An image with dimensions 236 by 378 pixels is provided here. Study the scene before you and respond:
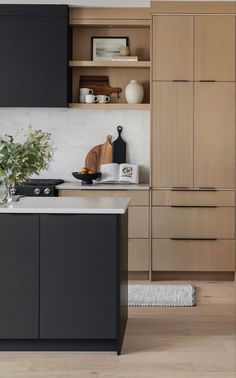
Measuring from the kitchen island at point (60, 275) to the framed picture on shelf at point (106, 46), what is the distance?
293 centimetres

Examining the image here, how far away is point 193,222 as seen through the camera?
5871 millimetres

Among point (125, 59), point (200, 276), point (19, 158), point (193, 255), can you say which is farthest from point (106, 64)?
point (19, 158)

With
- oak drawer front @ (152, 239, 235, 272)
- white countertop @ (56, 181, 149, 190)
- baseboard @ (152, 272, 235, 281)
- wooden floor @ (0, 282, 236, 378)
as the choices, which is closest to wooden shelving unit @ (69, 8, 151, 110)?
white countertop @ (56, 181, 149, 190)

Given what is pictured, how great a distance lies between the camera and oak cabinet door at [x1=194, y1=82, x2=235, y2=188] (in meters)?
5.86

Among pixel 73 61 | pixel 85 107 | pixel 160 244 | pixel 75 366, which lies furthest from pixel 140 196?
pixel 75 366

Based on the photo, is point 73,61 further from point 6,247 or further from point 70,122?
point 6,247

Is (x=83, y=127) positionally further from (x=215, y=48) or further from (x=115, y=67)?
(x=215, y=48)

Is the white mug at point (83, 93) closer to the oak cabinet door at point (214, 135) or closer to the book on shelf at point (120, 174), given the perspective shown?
the book on shelf at point (120, 174)

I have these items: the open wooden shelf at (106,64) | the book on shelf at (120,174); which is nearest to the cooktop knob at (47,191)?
the book on shelf at (120,174)

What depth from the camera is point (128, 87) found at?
6184 mm

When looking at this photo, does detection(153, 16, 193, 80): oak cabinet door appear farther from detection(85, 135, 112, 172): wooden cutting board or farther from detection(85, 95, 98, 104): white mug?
detection(85, 135, 112, 172): wooden cutting board

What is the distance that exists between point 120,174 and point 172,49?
1.25 m

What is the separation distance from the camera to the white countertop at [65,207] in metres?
3.67

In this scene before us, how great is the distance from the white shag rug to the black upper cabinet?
6.01 ft
